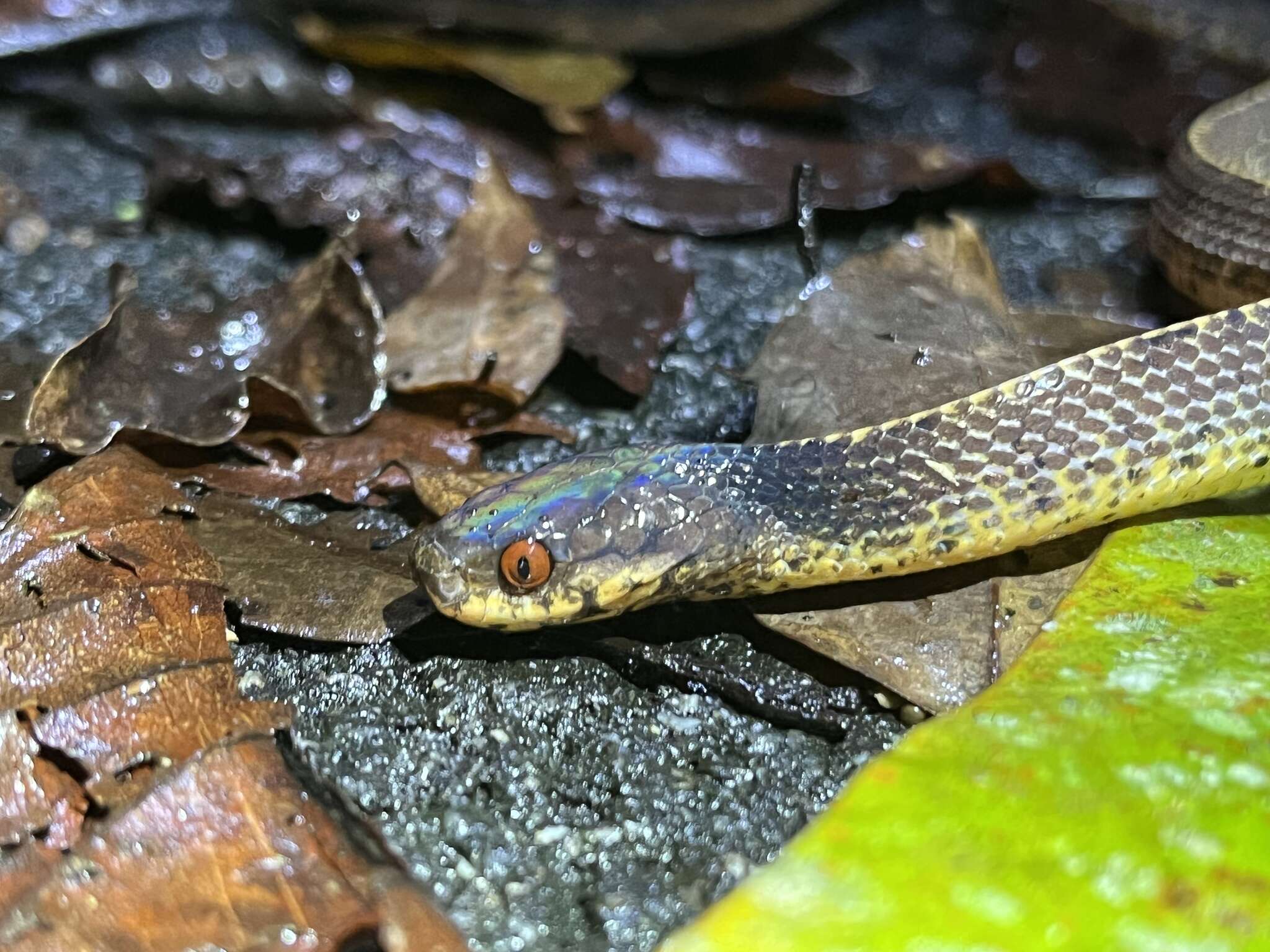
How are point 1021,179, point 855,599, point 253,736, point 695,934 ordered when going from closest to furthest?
1. point 695,934
2. point 253,736
3. point 855,599
4. point 1021,179

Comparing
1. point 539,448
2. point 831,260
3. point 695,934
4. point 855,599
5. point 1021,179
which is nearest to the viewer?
point 695,934

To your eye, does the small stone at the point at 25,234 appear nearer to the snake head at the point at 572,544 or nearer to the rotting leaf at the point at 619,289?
the rotting leaf at the point at 619,289

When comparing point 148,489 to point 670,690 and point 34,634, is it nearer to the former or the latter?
point 34,634

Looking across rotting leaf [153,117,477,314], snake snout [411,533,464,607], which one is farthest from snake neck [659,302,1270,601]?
rotting leaf [153,117,477,314]

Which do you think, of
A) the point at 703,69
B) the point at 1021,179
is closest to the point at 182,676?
the point at 1021,179

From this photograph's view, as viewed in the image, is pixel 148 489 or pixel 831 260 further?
pixel 831 260

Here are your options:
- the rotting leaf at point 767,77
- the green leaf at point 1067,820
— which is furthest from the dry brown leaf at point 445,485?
the rotting leaf at point 767,77

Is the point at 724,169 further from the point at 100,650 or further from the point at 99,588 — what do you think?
the point at 100,650

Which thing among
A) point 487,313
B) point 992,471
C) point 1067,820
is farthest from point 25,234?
point 1067,820
